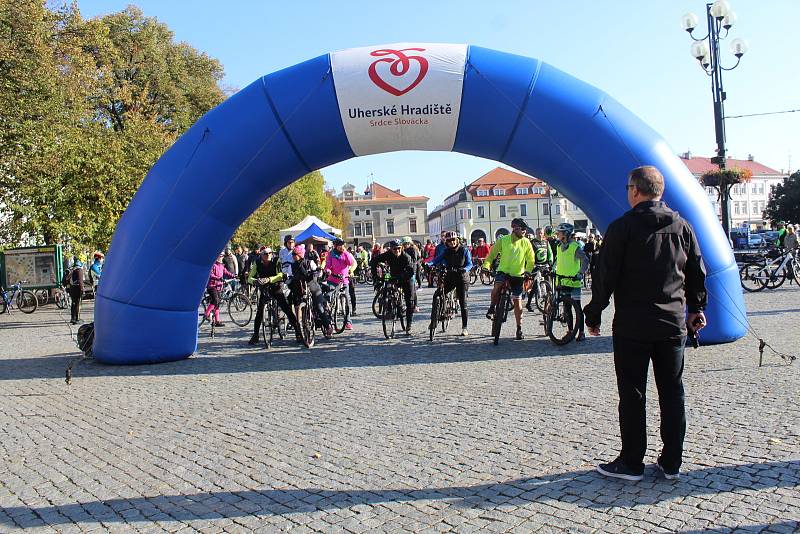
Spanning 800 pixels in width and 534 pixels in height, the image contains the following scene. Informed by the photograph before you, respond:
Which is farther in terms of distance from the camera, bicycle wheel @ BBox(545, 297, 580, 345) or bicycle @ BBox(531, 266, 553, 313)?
bicycle @ BBox(531, 266, 553, 313)

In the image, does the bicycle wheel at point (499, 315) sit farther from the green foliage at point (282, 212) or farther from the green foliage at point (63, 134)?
the green foliage at point (282, 212)

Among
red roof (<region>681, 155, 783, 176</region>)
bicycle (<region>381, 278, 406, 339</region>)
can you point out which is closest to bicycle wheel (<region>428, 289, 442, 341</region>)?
bicycle (<region>381, 278, 406, 339</region>)

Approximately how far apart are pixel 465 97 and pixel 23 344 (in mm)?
9561

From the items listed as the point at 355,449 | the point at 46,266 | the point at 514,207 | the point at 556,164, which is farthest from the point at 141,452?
the point at 514,207

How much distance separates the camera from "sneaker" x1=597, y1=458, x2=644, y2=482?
421 centimetres

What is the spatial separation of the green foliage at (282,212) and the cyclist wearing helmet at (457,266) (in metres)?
26.6

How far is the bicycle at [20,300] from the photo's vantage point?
20938 mm

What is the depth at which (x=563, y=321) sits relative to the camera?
9.98 metres

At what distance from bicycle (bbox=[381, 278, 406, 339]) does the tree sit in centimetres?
6356

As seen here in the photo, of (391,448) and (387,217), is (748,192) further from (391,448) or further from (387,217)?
(391,448)

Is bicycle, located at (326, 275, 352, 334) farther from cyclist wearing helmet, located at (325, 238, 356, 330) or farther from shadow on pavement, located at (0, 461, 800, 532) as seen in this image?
shadow on pavement, located at (0, 461, 800, 532)

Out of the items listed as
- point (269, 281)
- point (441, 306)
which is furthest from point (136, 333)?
point (441, 306)

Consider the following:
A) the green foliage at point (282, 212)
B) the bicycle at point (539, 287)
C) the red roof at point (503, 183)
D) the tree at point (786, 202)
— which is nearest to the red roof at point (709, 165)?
the red roof at point (503, 183)

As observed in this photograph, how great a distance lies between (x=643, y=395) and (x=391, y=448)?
186 centimetres
